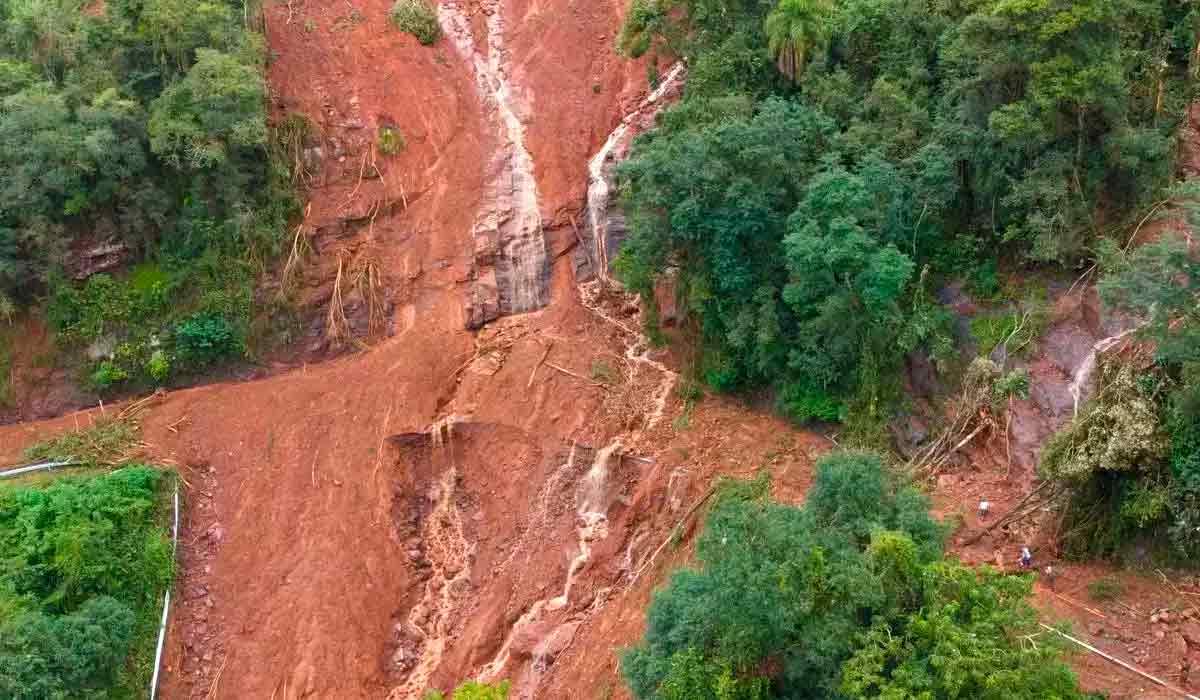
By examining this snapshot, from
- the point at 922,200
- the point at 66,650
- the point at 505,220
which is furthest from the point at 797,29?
the point at 66,650

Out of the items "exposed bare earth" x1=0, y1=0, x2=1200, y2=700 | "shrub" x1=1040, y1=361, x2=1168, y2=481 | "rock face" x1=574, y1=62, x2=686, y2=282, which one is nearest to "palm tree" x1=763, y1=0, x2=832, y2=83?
"rock face" x1=574, y1=62, x2=686, y2=282

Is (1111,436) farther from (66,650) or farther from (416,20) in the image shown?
(416,20)

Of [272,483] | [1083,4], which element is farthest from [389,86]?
[1083,4]

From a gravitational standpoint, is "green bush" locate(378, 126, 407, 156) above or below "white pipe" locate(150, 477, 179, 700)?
above

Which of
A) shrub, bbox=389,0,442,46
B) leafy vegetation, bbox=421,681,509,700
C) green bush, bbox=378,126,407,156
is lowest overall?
leafy vegetation, bbox=421,681,509,700

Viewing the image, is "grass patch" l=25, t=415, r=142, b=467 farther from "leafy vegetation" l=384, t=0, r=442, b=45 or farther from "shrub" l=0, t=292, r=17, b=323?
"leafy vegetation" l=384, t=0, r=442, b=45
